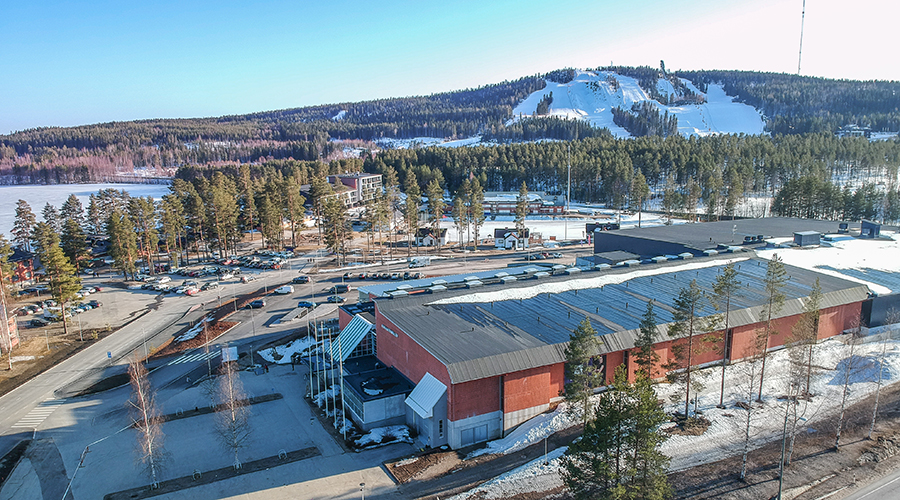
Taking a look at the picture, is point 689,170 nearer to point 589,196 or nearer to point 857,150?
point 589,196

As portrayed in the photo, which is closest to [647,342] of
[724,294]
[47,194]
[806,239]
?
[724,294]

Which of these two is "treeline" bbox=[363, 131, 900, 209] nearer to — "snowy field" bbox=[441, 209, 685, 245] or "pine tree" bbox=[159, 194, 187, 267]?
"snowy field" bbox=[441, 209, 685, 245]

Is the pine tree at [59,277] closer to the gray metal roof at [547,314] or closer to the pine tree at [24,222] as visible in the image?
the gray metal roof at [547,314]

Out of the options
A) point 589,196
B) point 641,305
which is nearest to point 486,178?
point 589,196

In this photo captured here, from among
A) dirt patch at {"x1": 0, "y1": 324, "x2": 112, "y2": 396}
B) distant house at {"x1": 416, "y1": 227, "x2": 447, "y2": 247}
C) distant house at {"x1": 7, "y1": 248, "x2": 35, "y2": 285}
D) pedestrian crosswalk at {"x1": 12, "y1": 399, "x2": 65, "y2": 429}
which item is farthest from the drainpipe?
distant house at {"x1": 7, "y1": 248, "x2": 35, "y2": 285}

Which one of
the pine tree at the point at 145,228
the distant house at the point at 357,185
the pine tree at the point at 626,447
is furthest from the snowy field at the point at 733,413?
the distant house at the point at 357,185

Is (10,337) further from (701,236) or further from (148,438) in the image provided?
(701,236)
